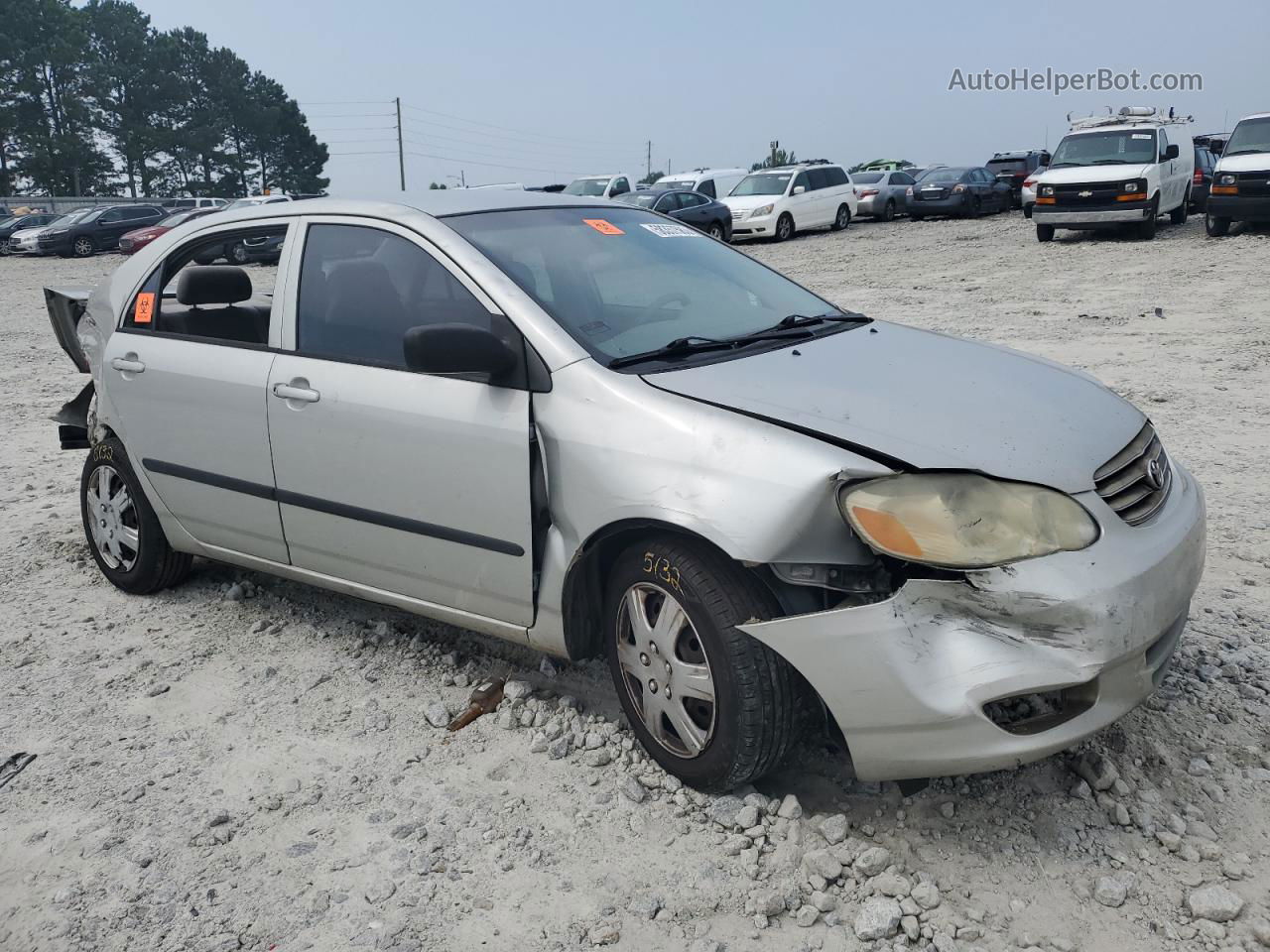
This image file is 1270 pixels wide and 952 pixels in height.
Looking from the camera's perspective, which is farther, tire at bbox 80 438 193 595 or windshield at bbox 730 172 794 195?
windshield at bbox 730 172 794 195

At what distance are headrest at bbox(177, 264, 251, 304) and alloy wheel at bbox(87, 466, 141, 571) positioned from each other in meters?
0.88

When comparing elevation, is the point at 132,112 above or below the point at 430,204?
above

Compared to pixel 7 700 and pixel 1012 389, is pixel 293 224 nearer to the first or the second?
pixel 7 700

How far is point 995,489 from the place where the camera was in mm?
2508

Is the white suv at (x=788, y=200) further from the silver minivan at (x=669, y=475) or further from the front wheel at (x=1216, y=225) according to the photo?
the silver minivan at (x=669, y=475)

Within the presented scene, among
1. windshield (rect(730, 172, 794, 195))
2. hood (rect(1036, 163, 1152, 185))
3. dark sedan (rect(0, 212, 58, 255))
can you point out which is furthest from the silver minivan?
dark sedan (rect(0, 212, 58, 255))

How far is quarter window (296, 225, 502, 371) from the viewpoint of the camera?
3.38 m

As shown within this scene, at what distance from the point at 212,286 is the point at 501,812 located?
Answer: 2.38m

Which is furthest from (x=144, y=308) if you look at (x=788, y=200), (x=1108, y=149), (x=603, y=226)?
(x=788, y=200)

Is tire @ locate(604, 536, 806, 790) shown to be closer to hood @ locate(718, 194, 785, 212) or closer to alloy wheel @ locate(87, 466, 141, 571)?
alloy wheel @ locate(87, 466, 141, 571)

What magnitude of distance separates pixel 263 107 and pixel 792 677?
286ft

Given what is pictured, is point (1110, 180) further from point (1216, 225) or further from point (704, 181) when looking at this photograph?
point (704, 181)

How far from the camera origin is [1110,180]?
17078mm

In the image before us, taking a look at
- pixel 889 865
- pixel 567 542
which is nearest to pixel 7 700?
pixel 567 542
